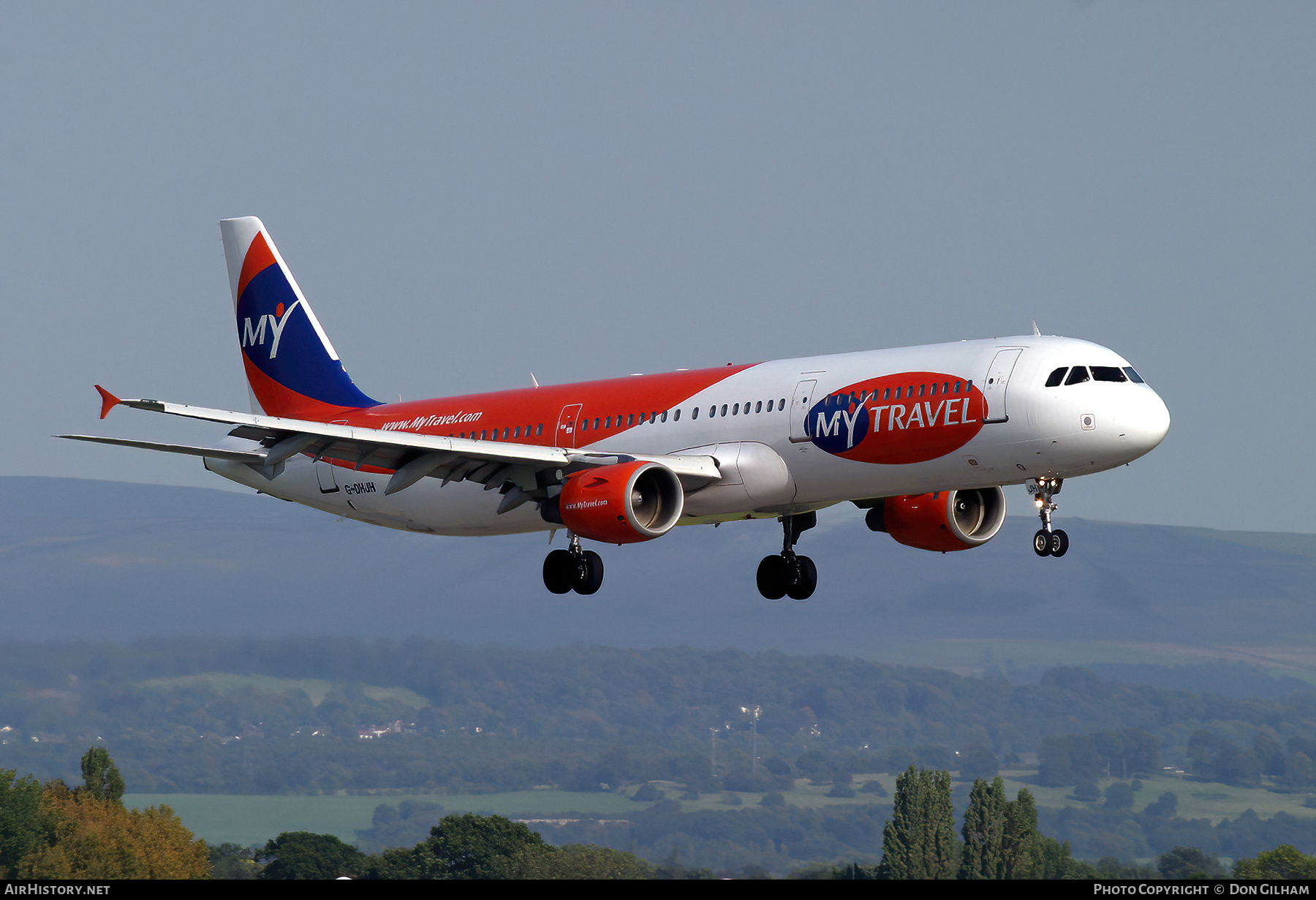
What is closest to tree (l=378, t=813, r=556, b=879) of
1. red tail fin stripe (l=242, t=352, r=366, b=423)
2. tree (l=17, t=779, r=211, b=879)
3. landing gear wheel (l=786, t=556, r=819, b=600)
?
tree (l=17, t=779, r=211, b=879)

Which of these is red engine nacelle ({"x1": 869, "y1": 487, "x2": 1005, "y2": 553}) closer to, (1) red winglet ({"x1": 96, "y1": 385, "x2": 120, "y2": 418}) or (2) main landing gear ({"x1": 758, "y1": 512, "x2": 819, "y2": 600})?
(2) main landing gear ({"x1": 758, "y1": 512, "x2": 819, "y2": 600})

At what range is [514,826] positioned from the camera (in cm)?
18100

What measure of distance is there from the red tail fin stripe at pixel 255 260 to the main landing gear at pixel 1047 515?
104 feet

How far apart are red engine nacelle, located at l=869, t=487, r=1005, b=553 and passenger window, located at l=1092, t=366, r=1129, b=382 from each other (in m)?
8.05

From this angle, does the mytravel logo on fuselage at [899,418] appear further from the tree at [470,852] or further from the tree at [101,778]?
the tree at [101,778]

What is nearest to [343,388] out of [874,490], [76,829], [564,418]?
[564,418]

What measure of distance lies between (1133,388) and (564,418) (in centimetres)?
1677

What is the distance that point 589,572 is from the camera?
45781mm

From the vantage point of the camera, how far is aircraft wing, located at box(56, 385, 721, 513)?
41.8 m

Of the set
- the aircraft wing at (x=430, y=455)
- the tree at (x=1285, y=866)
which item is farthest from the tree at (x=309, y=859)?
the aircraft wing at (x=430, y=455)

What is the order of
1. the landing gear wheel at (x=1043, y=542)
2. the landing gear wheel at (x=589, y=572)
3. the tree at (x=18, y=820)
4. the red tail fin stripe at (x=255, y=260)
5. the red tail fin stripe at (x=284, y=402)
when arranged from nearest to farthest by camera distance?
the landing gear wheel at (x=1043, y=542) < the landing gear wheel at (x=589, y=572) < the red tail fin stripe at (x=284, y=402) < the red tail fin stripe at (x=255, y=260) < the tree at (x=18, y=820)

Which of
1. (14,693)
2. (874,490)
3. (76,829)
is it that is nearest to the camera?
(874,490)

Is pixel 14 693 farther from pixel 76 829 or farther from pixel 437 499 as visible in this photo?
pixel 437 499

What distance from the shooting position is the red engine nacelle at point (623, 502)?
136 feet
